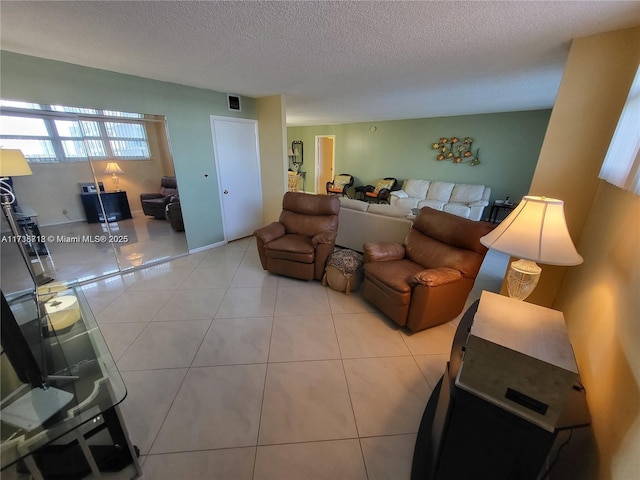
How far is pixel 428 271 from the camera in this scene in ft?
6.81

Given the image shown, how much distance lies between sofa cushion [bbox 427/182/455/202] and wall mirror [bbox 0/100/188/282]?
5.28 m

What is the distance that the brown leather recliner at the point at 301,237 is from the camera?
2.92 meters

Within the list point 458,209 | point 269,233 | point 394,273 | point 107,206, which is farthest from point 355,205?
point 107,206

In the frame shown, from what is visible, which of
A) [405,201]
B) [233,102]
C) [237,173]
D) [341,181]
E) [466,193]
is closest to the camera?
[233,102]

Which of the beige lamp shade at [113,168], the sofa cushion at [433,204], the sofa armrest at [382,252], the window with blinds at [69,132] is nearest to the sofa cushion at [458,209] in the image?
the sofa cushion at [433,204]

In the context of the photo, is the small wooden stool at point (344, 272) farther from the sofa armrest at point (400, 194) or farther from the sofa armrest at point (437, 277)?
the sofa armrest at point (400, 194)

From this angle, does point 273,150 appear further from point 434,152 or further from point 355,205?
point 434,152

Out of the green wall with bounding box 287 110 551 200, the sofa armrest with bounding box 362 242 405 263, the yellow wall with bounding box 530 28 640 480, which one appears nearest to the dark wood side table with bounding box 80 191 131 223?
the sofa armrest with bounding box 362 242 405 263

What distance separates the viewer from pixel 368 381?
173 centimetres

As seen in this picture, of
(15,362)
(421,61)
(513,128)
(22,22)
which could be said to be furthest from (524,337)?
(513,128)

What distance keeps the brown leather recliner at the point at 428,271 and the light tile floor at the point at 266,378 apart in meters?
0.20

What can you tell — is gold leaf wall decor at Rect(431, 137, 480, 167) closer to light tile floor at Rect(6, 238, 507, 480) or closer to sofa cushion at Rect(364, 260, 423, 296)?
light tile floor at Rect(6, 238, 507, 480)

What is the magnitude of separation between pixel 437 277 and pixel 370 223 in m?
1.51

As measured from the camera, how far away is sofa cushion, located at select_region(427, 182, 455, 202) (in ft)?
18.4
